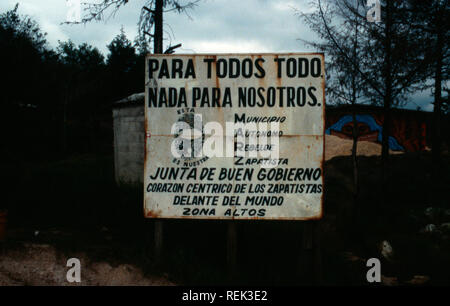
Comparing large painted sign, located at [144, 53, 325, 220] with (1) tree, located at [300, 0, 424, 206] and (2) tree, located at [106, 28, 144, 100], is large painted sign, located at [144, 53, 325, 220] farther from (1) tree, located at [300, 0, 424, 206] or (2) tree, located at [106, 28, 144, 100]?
(2) tree, located at [106, 28, 144, 100]

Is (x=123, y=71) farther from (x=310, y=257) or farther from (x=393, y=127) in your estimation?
(x=310, y=257)

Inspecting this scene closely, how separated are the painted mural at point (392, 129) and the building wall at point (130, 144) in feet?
43.5

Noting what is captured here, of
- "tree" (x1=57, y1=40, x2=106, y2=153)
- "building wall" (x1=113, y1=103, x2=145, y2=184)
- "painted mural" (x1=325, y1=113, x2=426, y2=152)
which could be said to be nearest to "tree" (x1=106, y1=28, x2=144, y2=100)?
"tree" (x1=57, y1=40, x2=106, y2=153)

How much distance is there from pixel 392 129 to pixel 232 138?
18011 millimetres

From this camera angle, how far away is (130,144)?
8.58 m

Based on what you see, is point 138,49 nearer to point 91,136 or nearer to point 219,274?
point 91,136

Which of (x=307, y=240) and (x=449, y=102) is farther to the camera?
(x=449, y=102)

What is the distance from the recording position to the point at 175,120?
12.7 feet

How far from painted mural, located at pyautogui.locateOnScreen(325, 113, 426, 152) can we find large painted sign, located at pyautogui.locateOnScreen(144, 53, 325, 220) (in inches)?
616

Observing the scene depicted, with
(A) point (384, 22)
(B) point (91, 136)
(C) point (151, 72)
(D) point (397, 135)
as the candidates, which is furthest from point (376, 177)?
(B) point (91, 136)

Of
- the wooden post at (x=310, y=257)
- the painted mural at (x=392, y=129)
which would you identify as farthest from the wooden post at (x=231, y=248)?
the painted mural at (x=392, y=129)

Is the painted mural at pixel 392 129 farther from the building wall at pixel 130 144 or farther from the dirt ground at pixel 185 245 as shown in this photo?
the building wall at pixel 130 144

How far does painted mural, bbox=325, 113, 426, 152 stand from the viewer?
18.1 meters

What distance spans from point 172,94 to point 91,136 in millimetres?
21823
